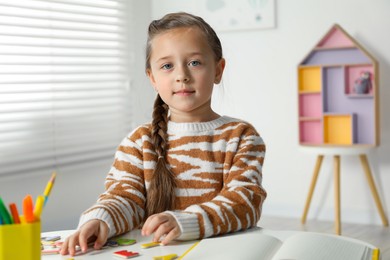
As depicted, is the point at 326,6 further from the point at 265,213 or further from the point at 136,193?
the point at 136,193

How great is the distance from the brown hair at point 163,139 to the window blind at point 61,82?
6.45 feet

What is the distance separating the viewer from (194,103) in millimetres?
1225

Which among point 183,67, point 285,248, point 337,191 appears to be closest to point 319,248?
point 285,248

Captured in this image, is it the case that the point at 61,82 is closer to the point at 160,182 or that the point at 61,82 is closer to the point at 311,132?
the point at 311,132

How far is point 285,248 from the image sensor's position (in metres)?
0.89

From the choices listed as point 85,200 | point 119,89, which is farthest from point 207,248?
point 119,89

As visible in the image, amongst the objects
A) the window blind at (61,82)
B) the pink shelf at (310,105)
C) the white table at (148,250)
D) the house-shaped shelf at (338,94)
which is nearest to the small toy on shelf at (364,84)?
the house-shaped shelf at (338,94)

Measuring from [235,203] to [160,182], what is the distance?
0.17m

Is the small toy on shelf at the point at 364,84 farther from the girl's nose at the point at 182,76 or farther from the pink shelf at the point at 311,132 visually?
the girl's nose at the point at 182,76

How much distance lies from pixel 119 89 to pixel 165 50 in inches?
110

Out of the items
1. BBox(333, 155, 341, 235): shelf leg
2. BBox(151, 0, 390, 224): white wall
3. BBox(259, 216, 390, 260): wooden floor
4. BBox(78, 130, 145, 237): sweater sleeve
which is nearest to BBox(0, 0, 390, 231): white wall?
BBox(151, 0, 390, 224): white wall

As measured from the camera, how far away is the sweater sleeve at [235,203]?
1039mm

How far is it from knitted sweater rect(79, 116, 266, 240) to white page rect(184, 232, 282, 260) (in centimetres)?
16

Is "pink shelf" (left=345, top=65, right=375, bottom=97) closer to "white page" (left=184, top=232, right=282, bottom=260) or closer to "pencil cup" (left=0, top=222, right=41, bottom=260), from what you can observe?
"white page" (left=184, top=232, right=282, bottom=260)
